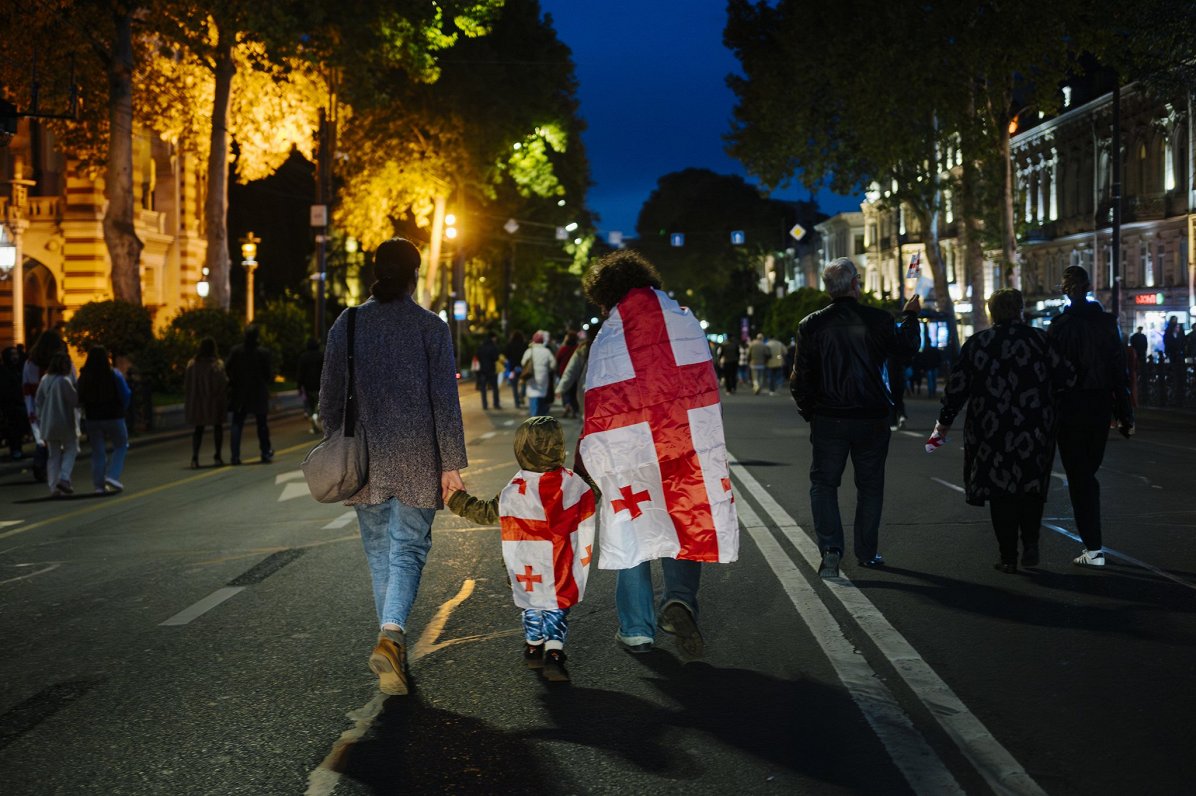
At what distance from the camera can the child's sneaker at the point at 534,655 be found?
680 centimetres

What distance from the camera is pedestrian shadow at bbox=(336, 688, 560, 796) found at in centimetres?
502

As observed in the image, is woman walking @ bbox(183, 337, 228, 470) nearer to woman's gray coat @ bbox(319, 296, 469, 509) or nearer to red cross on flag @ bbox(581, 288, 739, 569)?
woman's gray coat @ bbox(319, 296, 469, 509)

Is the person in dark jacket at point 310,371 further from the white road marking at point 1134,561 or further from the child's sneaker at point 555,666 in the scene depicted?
the child's sneaker at point 555,666

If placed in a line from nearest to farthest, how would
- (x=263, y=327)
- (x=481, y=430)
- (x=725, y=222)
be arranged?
(x=481, y=430), (x=263, y=327), (x=725, y=222)

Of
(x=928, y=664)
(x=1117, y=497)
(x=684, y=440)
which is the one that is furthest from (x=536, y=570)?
(x=1117, y=497)

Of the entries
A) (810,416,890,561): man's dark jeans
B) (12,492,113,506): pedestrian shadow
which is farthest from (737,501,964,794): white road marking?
(12,492,113,506): pedestrian shadow

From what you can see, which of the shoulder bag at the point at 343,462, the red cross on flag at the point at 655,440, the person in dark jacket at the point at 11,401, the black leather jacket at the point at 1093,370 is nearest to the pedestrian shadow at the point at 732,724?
the red cross on flag at the point at 655,440

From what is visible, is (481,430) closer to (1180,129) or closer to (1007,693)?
(1007,693)

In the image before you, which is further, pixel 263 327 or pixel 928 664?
pixel 263 327

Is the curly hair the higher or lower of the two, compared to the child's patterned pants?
higher

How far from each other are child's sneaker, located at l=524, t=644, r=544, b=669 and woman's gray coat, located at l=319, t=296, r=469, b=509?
0.82m

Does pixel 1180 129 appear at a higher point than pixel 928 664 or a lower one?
higher

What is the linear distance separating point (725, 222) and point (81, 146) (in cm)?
8985

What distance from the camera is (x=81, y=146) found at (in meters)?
37.0
